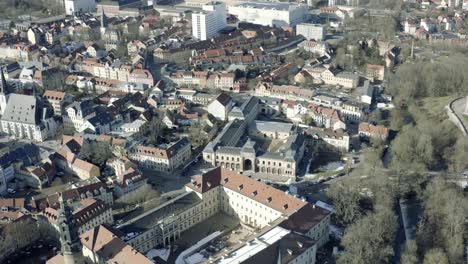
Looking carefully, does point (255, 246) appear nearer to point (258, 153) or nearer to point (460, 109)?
point (258, 153)

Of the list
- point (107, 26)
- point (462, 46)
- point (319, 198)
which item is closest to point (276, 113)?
point (319, 198)

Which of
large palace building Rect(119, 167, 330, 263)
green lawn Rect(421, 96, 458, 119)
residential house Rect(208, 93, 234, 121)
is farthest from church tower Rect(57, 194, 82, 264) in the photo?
green lawn Rect(421, 96, 458, 119)

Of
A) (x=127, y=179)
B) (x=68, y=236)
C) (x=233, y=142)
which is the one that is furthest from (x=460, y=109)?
(x=68, y=236)

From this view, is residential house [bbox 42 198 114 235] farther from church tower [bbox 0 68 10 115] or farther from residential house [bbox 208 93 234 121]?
church tower [bbox 0 68 10 115]

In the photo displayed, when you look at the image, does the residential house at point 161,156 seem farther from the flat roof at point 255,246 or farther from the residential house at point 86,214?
the flat roof at point 255,246

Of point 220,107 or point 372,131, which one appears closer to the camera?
point 372,131

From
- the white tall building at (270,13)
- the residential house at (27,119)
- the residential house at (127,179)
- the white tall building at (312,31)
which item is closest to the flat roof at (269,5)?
the white tall building at (270,13)

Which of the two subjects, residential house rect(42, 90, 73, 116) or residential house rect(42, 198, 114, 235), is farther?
residential house rect(42, 90, 73, 116)
